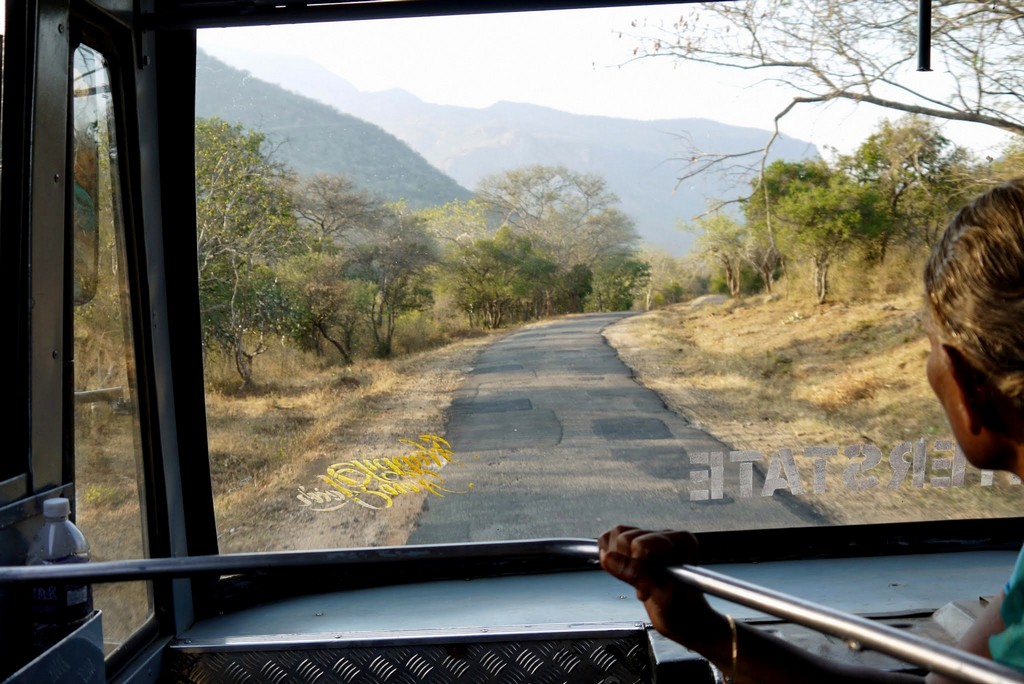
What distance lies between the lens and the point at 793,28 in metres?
3.14

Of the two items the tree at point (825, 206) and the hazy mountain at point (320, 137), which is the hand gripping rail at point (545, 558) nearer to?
the hazy mountain at point (320, 137)

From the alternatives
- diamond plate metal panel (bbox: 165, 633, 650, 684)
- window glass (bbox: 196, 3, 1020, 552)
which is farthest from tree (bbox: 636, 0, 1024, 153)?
diamond plate metal panel (bbox: 165, 633, 650, 684)

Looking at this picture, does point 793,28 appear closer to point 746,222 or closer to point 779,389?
point 746,222

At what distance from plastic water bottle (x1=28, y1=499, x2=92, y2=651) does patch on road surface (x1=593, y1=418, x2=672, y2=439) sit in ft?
5.53

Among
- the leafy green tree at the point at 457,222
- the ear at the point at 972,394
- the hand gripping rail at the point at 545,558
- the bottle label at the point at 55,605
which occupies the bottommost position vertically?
the bottle label at the point at 55,605

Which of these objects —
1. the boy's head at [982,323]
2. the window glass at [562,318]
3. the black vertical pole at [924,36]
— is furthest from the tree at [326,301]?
the boy's head at [982,323]

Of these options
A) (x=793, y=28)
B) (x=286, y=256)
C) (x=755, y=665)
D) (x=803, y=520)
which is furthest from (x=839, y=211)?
(x=755, y=665)

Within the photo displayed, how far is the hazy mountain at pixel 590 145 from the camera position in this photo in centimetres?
325

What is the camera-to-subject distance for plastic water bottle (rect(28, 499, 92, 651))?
2127 millimetres

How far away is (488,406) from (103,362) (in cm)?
124

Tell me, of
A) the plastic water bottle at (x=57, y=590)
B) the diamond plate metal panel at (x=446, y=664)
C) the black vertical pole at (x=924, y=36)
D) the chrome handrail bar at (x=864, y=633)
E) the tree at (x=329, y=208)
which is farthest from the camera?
the tree at (x=329, y=208)

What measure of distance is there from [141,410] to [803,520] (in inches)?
87.7

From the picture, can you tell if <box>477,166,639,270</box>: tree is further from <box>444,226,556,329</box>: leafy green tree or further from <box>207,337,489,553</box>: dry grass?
<box>207,337,489,553</box>: dry grass

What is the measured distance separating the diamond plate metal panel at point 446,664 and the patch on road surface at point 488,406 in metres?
0.82
